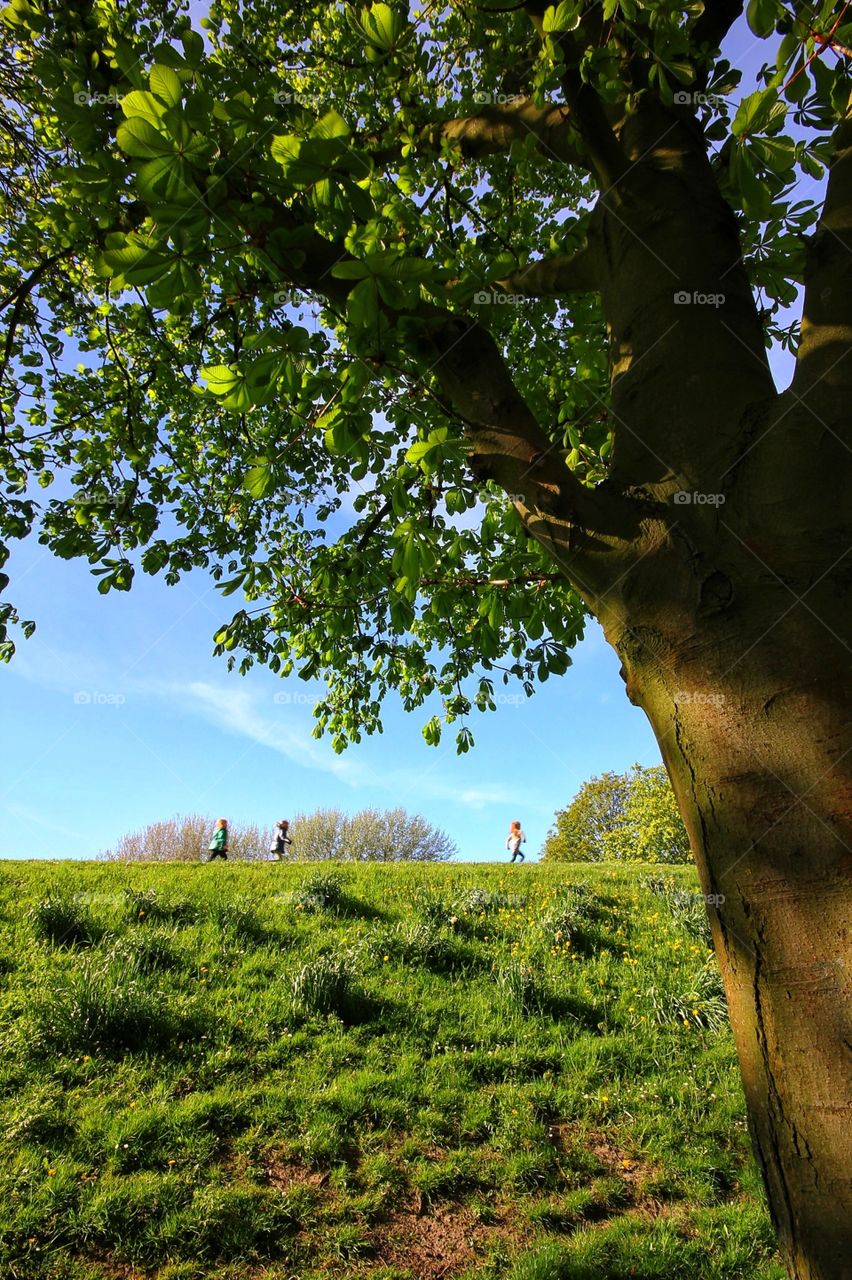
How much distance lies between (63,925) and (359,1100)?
389 cm

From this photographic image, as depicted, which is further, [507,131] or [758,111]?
[507,131]

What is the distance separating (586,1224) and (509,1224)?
490 mm

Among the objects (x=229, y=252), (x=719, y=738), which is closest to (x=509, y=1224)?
(x=719, y=738)

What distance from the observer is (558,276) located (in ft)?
9.82

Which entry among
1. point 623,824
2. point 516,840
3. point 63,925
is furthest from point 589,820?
point 63,925

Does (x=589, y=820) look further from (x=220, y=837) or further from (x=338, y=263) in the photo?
(x=338, y=263)

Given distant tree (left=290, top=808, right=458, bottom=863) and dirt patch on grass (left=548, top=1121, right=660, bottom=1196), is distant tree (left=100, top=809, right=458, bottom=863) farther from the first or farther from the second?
dirt patch on grass (left=548, top=1121, right=660, bottom=1196)

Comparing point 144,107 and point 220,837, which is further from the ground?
point 220,837

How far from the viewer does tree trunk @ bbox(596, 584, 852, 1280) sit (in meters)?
1.13

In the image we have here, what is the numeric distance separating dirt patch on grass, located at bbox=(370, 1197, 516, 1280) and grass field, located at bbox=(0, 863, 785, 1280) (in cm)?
1

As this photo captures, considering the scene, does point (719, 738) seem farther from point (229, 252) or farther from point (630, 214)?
point (229, 252)

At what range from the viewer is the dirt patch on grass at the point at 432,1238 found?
3.62 m

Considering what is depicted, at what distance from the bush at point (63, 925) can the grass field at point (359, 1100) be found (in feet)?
0.11

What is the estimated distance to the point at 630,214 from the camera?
226 cm
